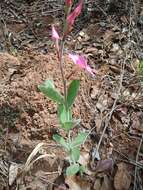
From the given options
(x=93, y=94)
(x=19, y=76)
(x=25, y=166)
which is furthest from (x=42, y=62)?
(x=25, y=166)

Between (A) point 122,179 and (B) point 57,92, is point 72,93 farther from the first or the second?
(A) point 122,179

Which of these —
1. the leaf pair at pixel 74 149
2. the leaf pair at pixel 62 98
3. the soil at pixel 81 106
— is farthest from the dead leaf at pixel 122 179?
the leaf pair at pixel 62 98

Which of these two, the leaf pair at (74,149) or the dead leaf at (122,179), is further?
the dead leaf at (122,179)

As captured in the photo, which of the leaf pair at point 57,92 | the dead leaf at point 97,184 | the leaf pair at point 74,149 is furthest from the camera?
the dead leaf at point 97,184

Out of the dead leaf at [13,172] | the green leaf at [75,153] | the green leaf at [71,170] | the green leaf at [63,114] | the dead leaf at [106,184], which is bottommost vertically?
the dead leaf at [106,184]

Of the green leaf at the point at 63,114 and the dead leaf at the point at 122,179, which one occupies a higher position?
the green leaf at the point at 63,114

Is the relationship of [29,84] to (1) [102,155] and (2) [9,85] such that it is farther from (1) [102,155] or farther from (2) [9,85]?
(1) [102,155]

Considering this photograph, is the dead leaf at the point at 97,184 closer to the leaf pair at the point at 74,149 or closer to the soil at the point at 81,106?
the soil at the point at 81,106

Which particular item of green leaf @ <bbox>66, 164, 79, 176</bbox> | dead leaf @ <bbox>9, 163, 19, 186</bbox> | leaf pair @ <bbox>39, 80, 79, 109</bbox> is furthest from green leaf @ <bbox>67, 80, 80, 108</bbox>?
dead leaf @ <bbox>9, 163, 19, 186</bbox>

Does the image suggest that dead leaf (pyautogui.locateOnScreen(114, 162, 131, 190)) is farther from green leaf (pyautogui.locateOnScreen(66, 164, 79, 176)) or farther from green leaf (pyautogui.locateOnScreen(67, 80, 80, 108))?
green leaf (pyautogui.locateOnScreen(67, 80, 80, 108))
